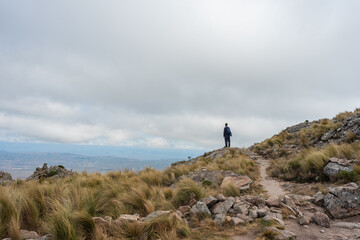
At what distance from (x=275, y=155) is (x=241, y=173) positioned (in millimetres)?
7785

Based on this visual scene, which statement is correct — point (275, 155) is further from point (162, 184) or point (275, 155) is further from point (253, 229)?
point (253, 229)

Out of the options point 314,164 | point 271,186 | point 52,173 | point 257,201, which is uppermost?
point 314,164

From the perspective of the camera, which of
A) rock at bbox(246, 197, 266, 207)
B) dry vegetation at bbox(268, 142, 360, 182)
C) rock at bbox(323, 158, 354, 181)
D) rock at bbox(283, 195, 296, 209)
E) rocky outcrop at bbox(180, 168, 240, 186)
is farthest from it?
rocky outcrop at bbox(180, 168, 240, 186)

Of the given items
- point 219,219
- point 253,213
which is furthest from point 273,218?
point 219,219

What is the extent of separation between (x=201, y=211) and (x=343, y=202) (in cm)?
417

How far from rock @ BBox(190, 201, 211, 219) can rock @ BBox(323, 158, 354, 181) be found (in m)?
6.20

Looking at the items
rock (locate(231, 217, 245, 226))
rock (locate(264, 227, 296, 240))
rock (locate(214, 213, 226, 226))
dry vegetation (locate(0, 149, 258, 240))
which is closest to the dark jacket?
dry vegetation (locate(0, 149, 258, 240))

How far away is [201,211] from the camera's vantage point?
5684mm

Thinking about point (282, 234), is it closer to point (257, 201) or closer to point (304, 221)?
point (304, 221)

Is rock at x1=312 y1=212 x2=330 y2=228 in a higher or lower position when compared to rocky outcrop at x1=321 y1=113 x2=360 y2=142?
lower

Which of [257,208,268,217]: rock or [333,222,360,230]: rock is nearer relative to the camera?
[333,222,360,230]: rock

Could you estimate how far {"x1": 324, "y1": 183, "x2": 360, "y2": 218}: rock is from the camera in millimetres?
5383

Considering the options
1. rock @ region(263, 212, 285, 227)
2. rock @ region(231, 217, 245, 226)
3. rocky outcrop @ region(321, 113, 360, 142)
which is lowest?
rock @ region(231, 217, 245, 226)

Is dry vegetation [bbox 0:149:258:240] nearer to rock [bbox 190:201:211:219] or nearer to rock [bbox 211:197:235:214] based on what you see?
rock [bbox 190:201:211:219]
